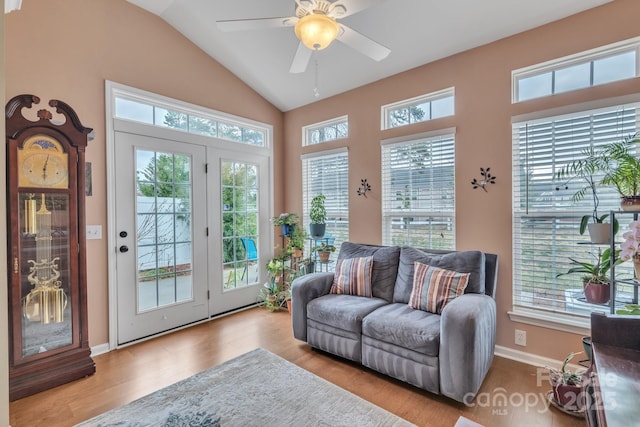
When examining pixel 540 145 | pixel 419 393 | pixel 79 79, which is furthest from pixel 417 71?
pixel 79 79

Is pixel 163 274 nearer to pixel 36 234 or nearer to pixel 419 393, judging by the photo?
pixel 36 234

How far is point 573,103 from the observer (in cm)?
238

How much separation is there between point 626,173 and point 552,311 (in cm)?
121

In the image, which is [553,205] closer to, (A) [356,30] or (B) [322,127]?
(A) [356,30]

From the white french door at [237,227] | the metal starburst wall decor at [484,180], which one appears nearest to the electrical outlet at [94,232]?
the white french door at [237,227]

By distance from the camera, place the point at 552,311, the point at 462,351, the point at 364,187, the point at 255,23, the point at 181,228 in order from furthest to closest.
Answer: the point at 364,187
the point at 181,228
the point at 552,311
the point at 462,351
the point at 255,23

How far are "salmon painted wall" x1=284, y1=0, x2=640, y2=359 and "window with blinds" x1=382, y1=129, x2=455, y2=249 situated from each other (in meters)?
0.09

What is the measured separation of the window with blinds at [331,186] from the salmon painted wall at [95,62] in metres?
1.63

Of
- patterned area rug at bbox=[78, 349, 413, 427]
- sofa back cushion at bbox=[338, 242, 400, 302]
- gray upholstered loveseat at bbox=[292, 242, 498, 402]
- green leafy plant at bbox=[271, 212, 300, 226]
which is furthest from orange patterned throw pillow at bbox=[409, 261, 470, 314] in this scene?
green leafy plant at bbox=[271, 212, 300, 226]

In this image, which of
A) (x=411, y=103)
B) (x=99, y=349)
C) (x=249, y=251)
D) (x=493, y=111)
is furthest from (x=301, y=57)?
(x=99, y=349)

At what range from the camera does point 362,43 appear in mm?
1979

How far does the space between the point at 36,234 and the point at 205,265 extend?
5.32 ft

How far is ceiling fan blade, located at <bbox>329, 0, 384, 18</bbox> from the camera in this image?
1.61 metres

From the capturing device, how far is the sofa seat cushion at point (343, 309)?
2499 millimetres
